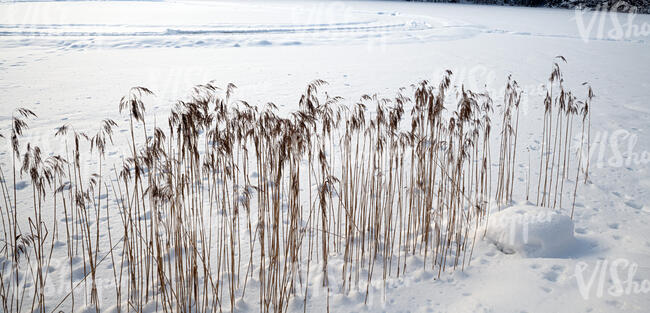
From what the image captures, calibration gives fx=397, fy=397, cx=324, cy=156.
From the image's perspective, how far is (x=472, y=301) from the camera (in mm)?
2324

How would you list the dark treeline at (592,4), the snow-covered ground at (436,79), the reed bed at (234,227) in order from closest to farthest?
the reed bed at (234,227)
the snow-covered ground at (436,79)
the dark treeline at (592,4)

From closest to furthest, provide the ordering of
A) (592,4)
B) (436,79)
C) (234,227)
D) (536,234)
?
(234,227)
(536,234)
(436,79)
(592,4)

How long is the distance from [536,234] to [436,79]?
20.2 ft

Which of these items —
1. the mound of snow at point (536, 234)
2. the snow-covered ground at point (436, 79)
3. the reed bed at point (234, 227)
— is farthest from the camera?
the mound of snow at point (536, 234)

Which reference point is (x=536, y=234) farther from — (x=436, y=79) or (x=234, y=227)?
(x=436, y=79)

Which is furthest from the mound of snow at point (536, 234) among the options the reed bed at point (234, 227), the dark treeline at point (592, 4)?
the dark treeline at point (592, 4)

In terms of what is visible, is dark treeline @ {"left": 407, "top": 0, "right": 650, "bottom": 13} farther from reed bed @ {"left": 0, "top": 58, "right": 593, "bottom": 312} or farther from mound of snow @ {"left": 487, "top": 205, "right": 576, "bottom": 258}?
reed bed @ {"left": 0, "top": 58, "right": 593, "bottom": 312}

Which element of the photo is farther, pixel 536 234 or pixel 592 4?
pixel 592 4

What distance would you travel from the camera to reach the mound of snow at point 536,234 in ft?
8.92

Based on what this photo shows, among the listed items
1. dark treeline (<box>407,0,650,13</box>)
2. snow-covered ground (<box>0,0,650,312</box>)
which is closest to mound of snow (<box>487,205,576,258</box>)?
snow-covered ground (<box>0,0,650,312</box>)

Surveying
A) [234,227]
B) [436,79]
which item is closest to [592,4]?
[436,79]

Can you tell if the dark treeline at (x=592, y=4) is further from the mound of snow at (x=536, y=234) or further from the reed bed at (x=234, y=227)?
the reed bed at (x=234, y=227)

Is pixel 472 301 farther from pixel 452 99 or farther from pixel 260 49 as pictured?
pixel 260 49

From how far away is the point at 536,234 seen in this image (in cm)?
274
